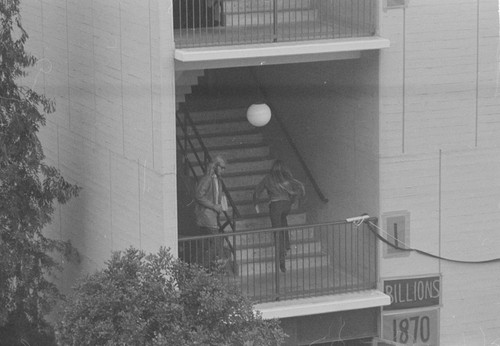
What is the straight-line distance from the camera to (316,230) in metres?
22.0

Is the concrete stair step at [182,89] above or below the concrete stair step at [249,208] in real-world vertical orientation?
above

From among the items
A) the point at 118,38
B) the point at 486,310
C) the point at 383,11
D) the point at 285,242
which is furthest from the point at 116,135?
the point at 486,310

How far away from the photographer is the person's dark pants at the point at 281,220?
20797 mm

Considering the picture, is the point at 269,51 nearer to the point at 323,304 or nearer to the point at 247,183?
the point at 323,304

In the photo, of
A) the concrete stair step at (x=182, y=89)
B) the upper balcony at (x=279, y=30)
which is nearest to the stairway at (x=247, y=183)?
the concrete stair step at (x=182, y=89)

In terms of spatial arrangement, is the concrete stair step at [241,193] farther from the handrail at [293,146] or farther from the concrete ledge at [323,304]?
the concrete ledge at [323,304]

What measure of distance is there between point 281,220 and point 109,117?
2698 millimetres

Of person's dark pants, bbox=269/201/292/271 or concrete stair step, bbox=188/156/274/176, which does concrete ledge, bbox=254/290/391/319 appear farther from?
concrete stair step, bbox=188/156/274/176

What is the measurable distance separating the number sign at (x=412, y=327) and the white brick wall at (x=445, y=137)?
0.15m

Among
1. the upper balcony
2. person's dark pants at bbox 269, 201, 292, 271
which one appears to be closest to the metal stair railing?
person's dark pants at bbox 269, 201, 292, 271

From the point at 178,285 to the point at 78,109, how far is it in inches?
233

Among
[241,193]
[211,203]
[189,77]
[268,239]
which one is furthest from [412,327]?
[189,77]

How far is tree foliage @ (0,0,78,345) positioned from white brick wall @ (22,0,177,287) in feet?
1.95

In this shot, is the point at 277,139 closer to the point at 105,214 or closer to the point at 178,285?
the point at 105,214
